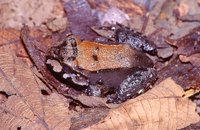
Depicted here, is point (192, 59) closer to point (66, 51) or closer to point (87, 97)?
point (87, 97)

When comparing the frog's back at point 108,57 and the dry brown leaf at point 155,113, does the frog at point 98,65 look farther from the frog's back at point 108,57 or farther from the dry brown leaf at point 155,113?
the dry brown leaf at point 155,113

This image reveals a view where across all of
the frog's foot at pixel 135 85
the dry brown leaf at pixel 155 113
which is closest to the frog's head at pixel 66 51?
the frog's foot at pixel 135 85

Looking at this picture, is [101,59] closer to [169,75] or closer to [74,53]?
[74,53]

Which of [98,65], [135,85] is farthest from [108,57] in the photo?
[135,85]

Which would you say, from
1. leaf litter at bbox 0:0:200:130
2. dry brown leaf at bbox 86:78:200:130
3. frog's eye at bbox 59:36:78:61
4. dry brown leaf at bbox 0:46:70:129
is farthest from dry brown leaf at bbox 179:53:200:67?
dry brown leaf at bbox 0:46:70:129

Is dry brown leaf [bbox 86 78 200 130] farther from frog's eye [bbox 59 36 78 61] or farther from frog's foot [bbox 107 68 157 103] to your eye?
frog's eye [bbox 59 36 78 61]

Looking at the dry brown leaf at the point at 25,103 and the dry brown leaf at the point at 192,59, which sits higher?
the dry brown leaf at the point at 192,59
